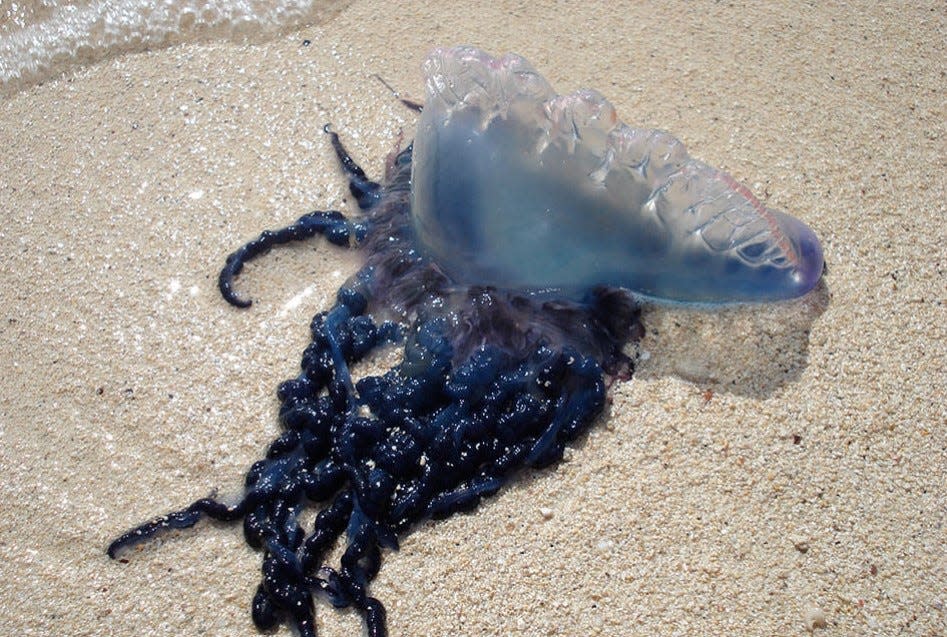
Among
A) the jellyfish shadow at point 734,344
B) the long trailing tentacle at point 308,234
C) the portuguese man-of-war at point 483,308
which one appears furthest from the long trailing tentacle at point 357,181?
the jellyfish shadow at point 734,344

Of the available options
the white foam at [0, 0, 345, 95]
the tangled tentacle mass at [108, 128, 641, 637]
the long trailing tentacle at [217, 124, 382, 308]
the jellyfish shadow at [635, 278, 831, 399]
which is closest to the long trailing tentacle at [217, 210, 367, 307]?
the long trailing tentacle at [217, 124, 382, 308]

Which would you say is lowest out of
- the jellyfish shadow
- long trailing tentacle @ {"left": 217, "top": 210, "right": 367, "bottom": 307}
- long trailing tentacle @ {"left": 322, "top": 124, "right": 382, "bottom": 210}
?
the jellyfish shadow

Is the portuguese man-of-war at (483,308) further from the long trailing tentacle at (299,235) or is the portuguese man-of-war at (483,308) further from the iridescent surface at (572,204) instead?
the long trailing tentacle at (299,235)

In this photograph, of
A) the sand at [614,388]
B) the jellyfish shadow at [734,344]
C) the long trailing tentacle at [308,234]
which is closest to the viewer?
the sand at [614,388]

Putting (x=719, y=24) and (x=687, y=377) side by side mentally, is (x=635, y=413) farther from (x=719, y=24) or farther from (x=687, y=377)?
(x=719, y=24)

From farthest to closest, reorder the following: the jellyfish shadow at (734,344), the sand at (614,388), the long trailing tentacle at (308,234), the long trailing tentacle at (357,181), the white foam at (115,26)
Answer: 1. the white foam at (115,26)
2. the long trailing tentacle at (357,181)
3. the long trailing tentacle at (308,234)
4. the jellyfish shadow at (734,344)
5. the sand at (614,388)

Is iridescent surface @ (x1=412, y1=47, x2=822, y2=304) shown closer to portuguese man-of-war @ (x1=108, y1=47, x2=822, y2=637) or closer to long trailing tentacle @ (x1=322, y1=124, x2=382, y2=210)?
portuguese man-of-war @ (x1=108, y1=47, x2=822, y2=637)
